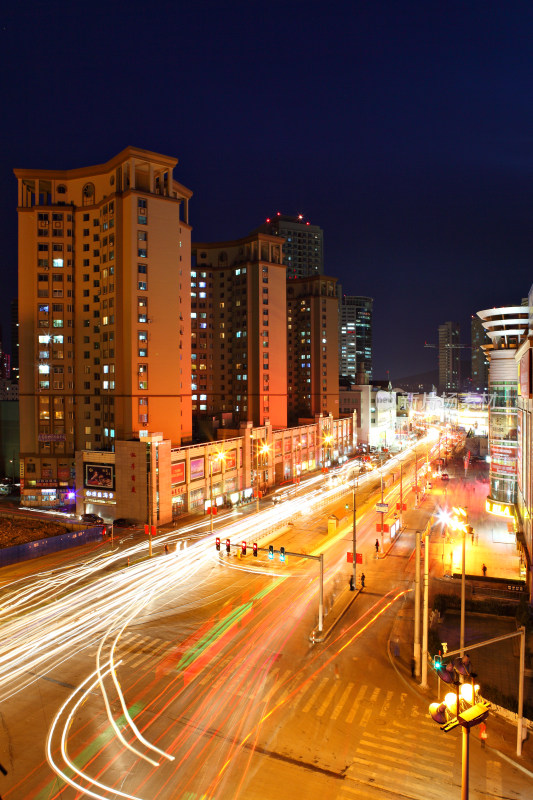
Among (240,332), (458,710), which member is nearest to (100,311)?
(240,332)

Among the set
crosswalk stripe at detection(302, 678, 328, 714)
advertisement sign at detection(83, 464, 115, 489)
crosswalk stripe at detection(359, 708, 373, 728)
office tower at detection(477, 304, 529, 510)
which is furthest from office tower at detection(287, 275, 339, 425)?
crosswalk stripe at detection(359, 708, 373, 728)

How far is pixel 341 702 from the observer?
1992 cm

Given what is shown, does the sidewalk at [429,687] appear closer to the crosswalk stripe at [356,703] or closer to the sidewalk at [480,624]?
the sidewalk at [480,624]

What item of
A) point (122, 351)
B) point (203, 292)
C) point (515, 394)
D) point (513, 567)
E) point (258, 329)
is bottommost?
point (513, 567)

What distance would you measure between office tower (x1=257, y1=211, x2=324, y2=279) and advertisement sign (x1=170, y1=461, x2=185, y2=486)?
438 feet

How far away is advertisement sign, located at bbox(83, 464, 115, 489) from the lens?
53719 mm

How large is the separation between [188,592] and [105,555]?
1264 centimetres

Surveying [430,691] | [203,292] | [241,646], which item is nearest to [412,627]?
[430,691]

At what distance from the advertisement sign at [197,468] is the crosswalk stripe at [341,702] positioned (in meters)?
37.5

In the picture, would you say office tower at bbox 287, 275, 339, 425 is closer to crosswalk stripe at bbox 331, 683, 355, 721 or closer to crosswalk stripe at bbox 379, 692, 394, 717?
crosswalk stripe at bbox 331, 683, 355, 721

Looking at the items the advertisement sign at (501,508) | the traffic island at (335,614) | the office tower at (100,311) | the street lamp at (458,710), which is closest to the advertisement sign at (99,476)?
the office tower at (100,311)

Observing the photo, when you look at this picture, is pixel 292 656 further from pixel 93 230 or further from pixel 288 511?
pixel 93 230

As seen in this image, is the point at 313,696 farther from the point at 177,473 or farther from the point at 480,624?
the point at 177,473

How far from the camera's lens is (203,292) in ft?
313
